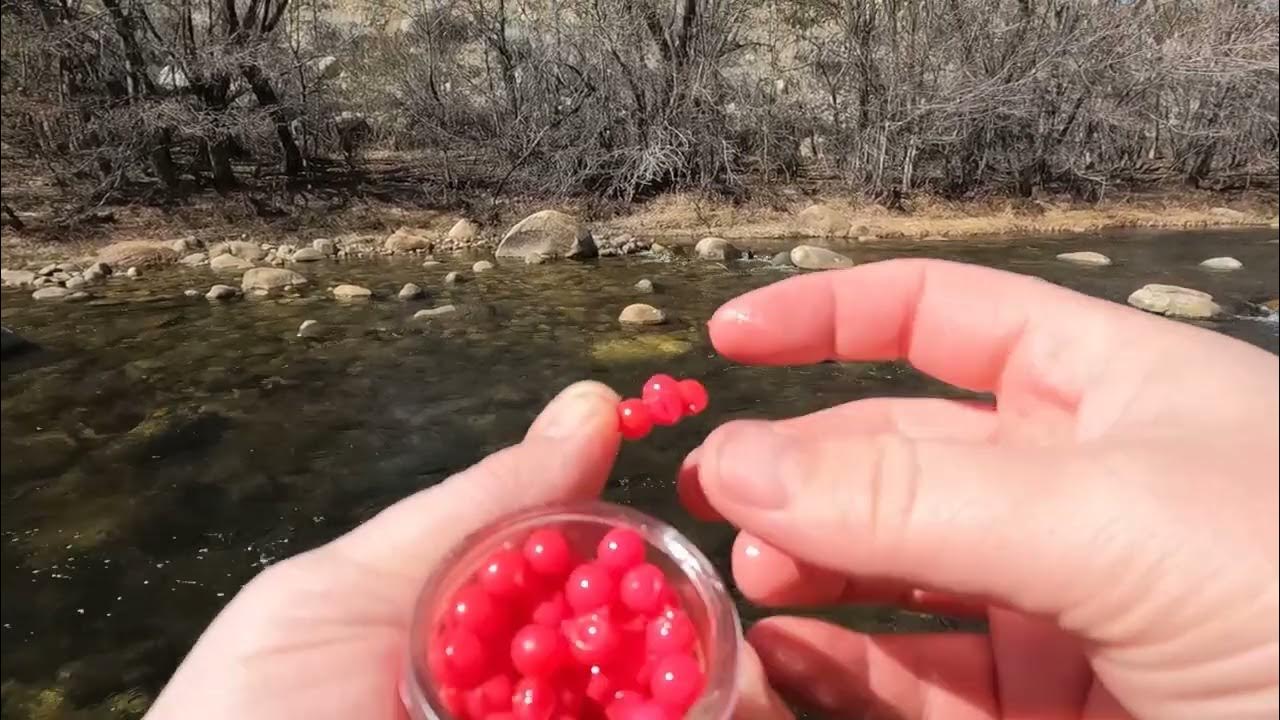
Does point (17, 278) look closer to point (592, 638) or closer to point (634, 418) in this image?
point (634, 418)

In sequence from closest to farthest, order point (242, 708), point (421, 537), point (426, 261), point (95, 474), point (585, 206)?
1. point (242, 708)
2. point (421, 537)
3. point (95, 474)
4. point (426, 261)
5. point (585, 206)

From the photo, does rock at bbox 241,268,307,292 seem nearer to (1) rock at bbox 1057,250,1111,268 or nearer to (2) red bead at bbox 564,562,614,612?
(2) red bead at bbox 564,562,614,612

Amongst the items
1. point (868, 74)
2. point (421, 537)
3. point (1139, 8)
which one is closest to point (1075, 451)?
point (421, 537)

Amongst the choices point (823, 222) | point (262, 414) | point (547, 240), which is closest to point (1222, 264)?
point (823, 222)

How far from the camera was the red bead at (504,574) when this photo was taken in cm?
95

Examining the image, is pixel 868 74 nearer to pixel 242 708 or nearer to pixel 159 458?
pixel 159 458

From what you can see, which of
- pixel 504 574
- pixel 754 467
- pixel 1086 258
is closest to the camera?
pixel 754 467

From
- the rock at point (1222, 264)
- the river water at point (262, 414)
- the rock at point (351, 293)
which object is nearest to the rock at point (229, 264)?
the river water at point (262, 414)

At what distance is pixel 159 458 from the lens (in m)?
3.47

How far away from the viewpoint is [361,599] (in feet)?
3.40

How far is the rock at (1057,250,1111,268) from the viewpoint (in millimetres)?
6742

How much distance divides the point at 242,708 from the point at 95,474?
2896mm

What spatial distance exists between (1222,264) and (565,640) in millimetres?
7779

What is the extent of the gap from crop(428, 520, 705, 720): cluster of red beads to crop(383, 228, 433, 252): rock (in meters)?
6.20
